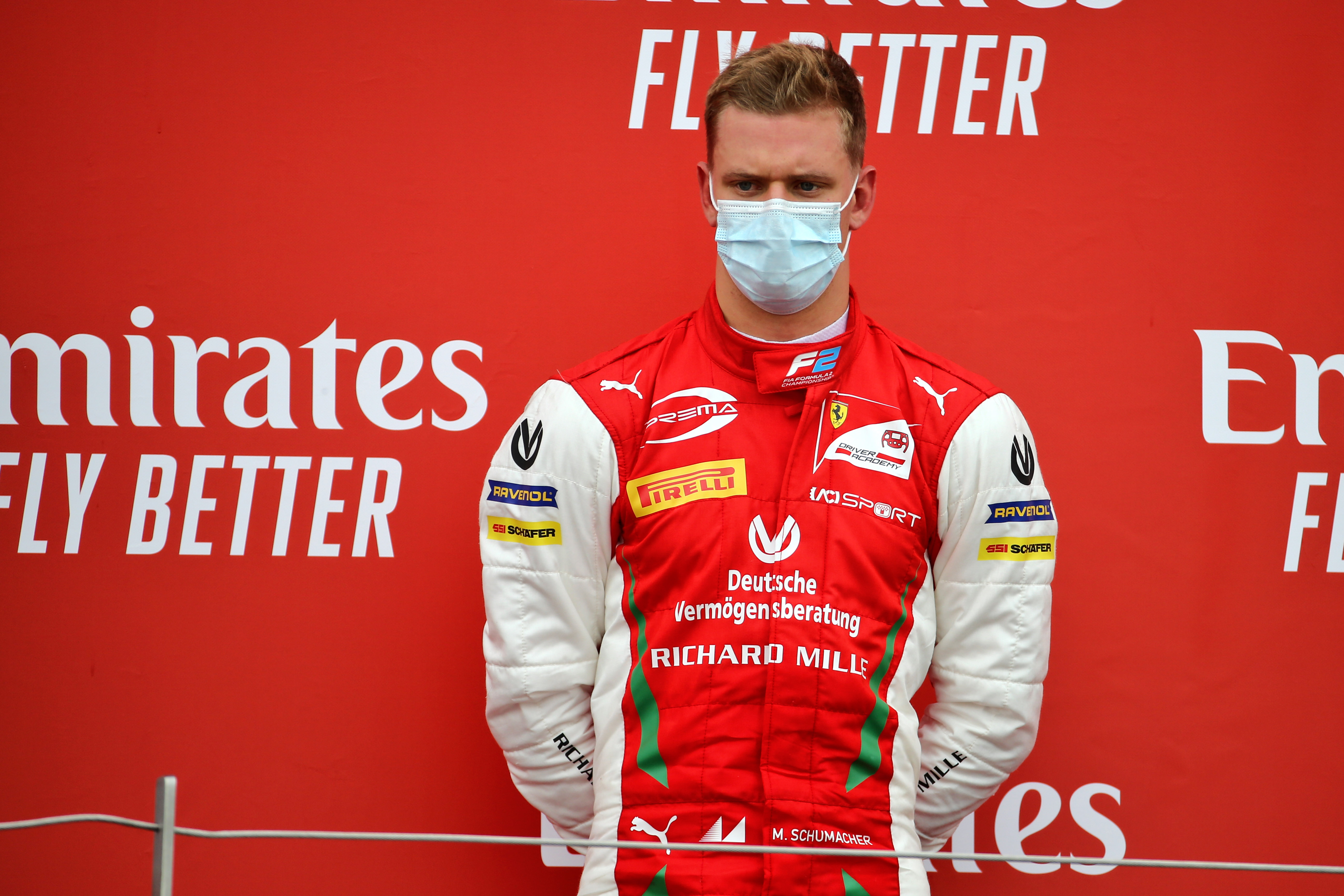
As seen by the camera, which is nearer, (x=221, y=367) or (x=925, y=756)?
(x=925, y=756)

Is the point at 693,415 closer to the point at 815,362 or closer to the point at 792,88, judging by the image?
the point at 815,362

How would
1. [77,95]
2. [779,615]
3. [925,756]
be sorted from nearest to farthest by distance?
[779,615]
[925,756]
[77,95]

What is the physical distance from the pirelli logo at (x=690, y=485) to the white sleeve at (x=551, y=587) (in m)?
0.05

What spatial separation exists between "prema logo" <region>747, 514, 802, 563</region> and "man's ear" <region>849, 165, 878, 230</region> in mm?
438

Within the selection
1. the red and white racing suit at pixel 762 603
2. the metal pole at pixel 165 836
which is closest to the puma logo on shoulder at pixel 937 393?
the red and white racing suit at pixel 762 603

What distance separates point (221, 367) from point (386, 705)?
0.70 m

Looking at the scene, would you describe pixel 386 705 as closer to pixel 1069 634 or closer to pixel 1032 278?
pixel 1069 634

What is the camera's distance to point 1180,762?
208 cm

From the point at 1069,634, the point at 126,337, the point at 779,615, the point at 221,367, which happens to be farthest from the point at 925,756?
the point at 126,337

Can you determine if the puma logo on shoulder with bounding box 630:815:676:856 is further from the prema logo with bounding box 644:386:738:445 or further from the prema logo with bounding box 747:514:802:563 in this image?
the prema logo with bounding box 644:386:738:445

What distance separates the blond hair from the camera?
1.52 metres

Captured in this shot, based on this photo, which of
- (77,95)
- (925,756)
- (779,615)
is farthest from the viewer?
(77,95)

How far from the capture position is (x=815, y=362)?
1.57m

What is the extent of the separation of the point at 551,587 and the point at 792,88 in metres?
0.77
